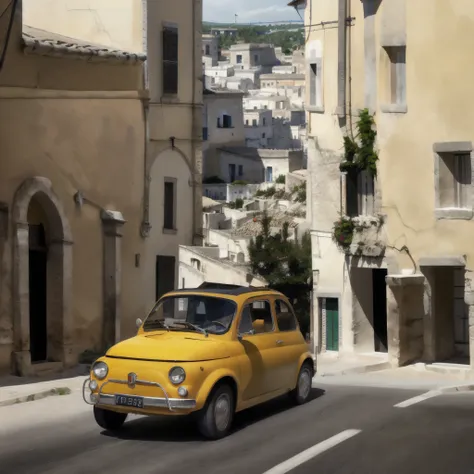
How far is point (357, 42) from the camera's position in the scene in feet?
96.0

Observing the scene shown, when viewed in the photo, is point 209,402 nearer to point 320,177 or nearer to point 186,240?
point 186,240

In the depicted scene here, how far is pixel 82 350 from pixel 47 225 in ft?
8.62

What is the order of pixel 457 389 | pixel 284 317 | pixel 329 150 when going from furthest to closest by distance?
pixel 329 150 < pixel 457 389 < pixel 284 317

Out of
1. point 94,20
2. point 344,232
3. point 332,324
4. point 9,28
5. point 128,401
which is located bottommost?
point 332,324

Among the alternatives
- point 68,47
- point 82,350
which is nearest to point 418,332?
point 82,350

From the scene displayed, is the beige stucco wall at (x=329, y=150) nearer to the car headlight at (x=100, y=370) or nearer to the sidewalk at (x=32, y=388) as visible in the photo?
the sidewalk at (x=32, y=388)

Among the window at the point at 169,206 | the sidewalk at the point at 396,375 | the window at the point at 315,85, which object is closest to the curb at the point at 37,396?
the sidewalk at the point at 396,375

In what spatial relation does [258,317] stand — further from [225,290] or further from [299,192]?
[299,192]

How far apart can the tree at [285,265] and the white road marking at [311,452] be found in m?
34.9

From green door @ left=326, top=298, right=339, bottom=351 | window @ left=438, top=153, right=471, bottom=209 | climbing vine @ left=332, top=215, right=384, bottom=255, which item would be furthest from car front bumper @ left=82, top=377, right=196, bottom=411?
green door @ left=326, top=298, right=339, bottom=351

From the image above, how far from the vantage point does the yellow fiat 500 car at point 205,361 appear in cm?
1378

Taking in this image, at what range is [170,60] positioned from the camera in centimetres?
2694

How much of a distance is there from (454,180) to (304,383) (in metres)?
10.8

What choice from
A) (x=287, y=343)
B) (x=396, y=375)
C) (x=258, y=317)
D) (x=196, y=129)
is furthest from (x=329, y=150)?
(x=258, y=317)
